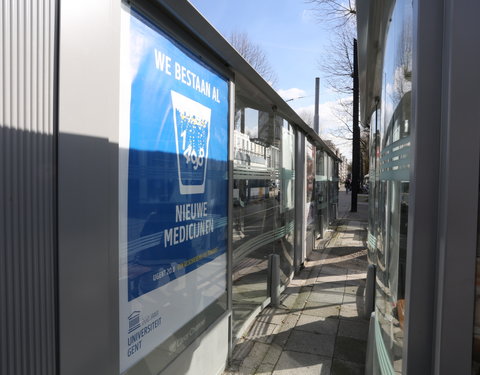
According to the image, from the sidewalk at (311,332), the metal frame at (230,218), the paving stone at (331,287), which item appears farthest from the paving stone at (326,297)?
the metal frame at (230,218)

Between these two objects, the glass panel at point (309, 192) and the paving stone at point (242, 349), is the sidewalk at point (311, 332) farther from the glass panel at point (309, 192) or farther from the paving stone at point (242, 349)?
the glass panel at point (309, 192)

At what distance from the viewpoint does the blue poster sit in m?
2.01

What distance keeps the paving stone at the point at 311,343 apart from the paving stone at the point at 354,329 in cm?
23

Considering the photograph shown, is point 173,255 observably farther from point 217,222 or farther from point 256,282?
point 256,282

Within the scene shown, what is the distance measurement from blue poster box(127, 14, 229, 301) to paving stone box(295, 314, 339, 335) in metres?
1.94

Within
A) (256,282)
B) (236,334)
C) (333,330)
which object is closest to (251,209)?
(256,282)

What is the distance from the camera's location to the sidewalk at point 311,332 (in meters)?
3.47

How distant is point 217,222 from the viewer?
310cm

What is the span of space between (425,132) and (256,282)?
11.5 ft

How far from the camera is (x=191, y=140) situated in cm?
260

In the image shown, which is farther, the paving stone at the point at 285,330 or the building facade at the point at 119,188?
the paving stone at the point at 285,330

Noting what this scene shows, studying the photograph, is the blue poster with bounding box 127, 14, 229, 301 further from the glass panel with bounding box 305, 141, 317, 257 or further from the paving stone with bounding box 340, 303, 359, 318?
the glass panel with bounding box 305, 141, 317, 257

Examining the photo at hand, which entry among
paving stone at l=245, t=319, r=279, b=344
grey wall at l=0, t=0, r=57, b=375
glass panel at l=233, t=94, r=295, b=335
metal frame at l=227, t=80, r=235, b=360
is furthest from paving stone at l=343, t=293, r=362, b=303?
grey wall at l=0, t=0, r=57, b=375

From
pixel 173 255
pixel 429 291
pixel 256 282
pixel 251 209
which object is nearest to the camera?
pixel 429 291
